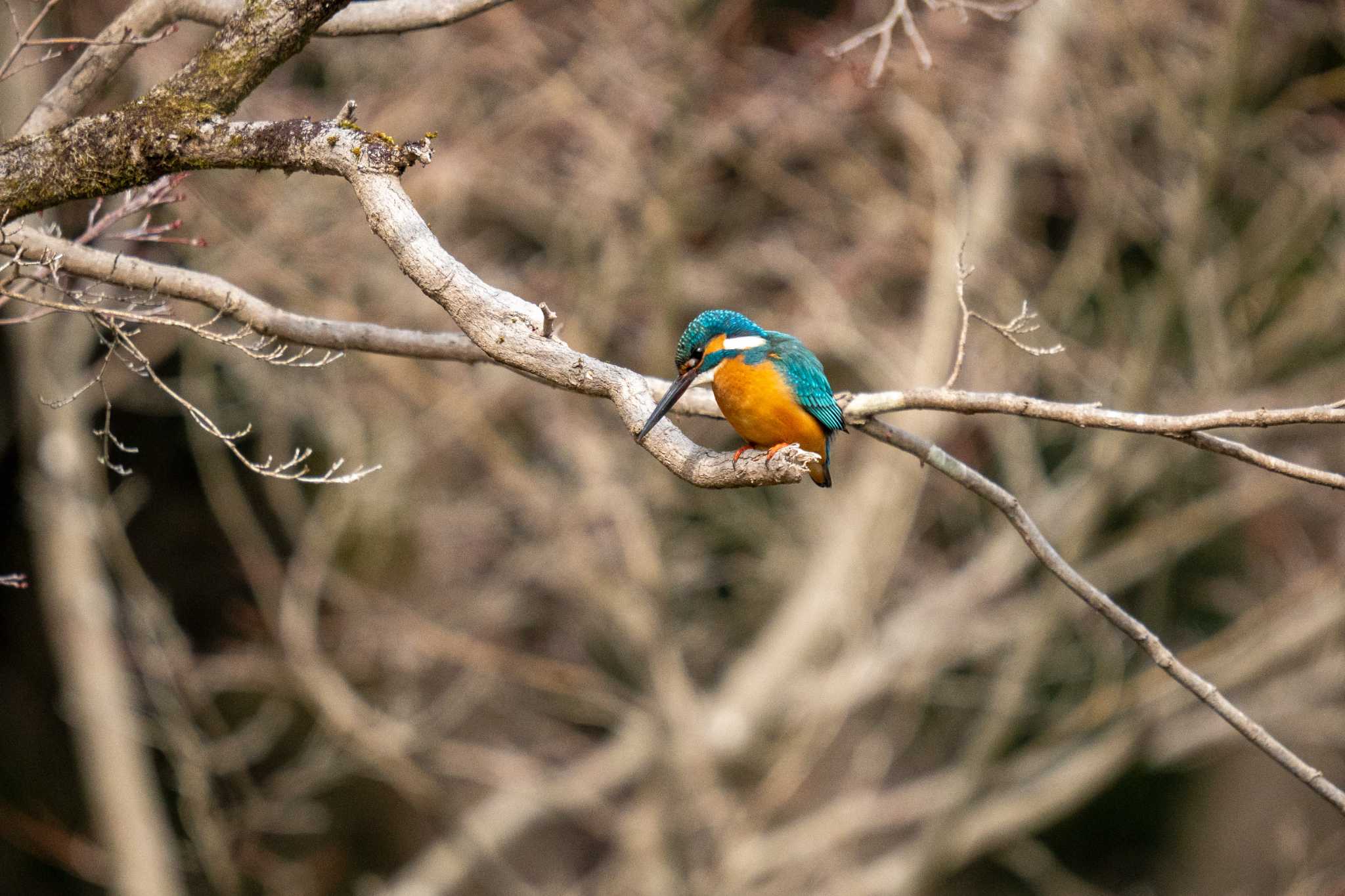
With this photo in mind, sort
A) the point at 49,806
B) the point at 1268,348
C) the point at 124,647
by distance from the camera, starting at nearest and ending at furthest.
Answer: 1. the point at 1268,348
2. the point at 124,647
3. the point at 49,806

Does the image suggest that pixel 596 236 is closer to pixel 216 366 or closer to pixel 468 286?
pixel 216 366

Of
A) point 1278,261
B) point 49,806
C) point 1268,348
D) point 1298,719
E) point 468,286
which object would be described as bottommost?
point 468,286

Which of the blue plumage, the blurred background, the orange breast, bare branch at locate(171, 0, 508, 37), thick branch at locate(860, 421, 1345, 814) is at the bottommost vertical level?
thick branch at locate(860, 421, 1345, 814)

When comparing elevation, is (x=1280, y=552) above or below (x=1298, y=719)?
above

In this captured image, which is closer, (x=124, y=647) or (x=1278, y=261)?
(x=1278, y=261)

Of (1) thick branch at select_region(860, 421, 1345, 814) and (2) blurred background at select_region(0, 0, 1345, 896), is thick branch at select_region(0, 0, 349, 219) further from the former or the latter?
(2) blurred background at select_region(0, 0, 1345, 896)

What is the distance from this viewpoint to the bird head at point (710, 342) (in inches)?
149

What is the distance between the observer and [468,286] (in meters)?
2.59

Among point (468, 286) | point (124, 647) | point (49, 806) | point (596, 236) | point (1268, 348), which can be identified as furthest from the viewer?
point (49, 806)

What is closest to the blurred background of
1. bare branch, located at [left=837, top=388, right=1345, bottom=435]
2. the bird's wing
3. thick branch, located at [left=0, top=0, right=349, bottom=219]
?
the bird's wing

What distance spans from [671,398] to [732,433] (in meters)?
6.72

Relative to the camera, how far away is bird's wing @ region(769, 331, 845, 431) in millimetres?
3756

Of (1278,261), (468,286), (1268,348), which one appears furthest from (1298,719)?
(468,286)

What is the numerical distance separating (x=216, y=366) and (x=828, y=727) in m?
5.92
